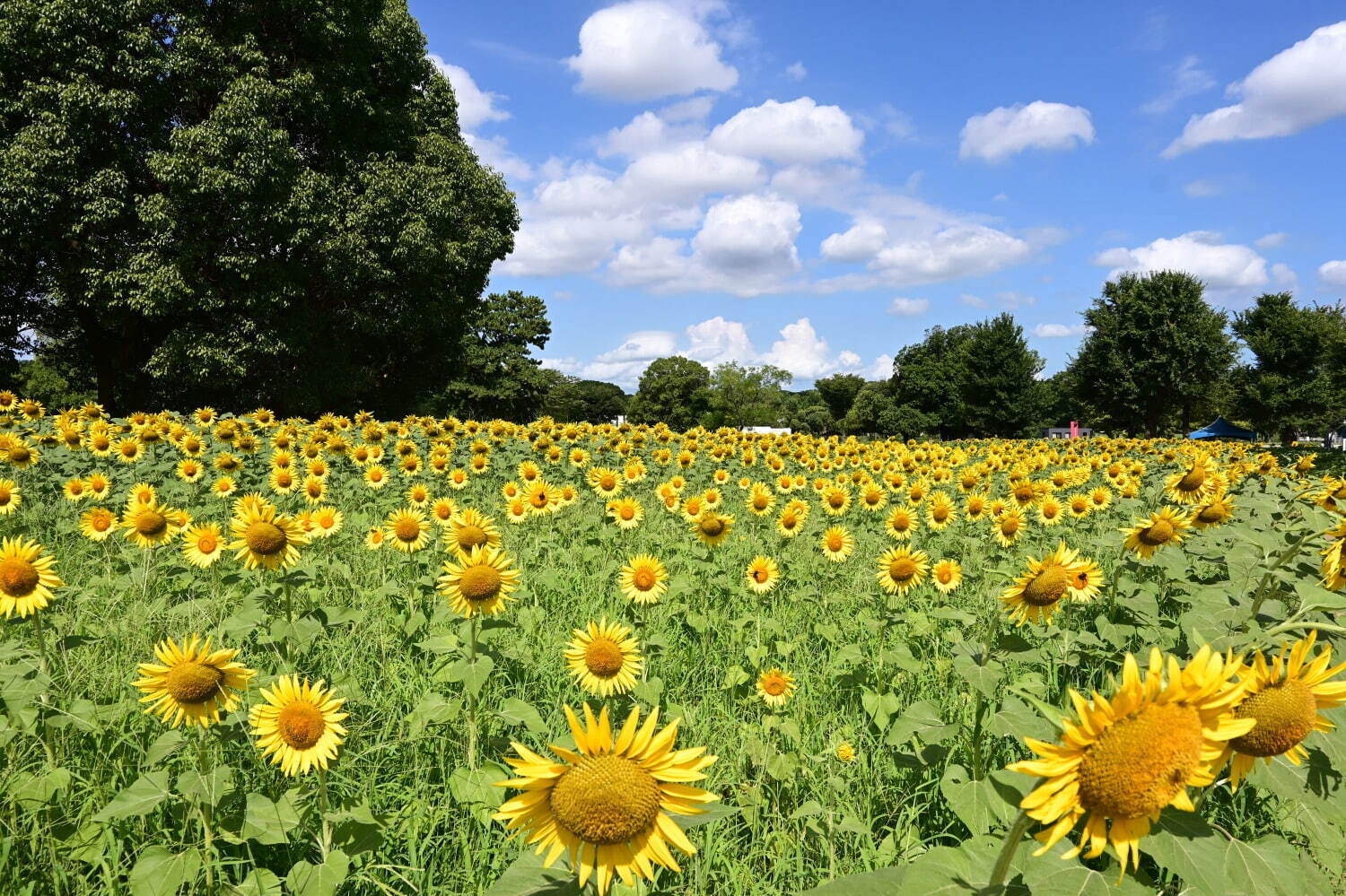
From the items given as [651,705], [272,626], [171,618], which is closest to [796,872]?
[651,705]

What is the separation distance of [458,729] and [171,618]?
2.24 metres

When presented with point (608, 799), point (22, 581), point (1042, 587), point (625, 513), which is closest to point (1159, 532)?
point (1042, 587)

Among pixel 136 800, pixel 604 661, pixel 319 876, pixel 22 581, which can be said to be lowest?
pixel 319 876

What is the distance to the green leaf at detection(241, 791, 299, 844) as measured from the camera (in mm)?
2260

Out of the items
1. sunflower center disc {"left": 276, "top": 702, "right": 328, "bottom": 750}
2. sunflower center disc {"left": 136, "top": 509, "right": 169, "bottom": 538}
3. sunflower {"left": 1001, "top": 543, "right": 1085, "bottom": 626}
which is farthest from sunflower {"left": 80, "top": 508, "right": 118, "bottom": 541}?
sunflower {"left": 1001, "top": 543, "right": 1085, "bottom": 626}

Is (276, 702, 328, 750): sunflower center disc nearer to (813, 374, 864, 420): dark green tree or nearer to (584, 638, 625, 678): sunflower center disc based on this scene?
(584, 638, 625, 678): sunflower center disc

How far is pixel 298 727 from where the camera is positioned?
2.20 meters

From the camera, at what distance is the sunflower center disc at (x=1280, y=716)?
1.28 m

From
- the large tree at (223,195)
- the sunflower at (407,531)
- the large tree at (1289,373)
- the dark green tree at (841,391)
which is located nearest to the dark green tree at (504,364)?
the large tree at (223,195)

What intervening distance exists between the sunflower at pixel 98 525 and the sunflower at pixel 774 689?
4.67 meters

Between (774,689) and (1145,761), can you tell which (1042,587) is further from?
(1145,761)

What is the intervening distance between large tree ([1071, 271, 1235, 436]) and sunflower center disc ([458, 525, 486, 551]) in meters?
52.6

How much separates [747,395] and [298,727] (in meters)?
102

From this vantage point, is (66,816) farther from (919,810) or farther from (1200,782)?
(1200,782)
